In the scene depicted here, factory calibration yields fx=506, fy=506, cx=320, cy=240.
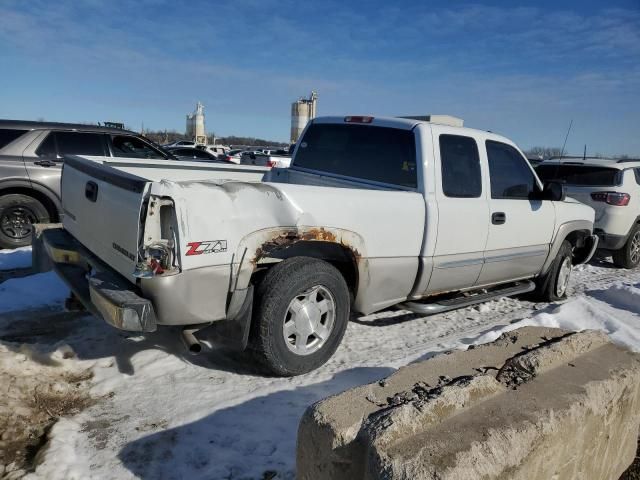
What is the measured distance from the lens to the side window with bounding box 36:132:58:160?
7395mm

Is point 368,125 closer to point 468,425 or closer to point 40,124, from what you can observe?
point 468,425

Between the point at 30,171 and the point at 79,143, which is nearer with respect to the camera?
the point at 30,171


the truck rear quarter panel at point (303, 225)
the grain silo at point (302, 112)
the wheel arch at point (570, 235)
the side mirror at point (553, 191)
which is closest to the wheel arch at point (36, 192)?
the truck rear quarter panel at point (303, 225)

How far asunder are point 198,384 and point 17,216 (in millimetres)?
5348

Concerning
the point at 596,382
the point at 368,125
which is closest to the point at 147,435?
the point at 596,382

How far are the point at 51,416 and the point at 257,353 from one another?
1318mm

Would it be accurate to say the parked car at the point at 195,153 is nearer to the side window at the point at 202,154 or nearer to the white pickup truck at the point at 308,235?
the side window at the point at 202,154

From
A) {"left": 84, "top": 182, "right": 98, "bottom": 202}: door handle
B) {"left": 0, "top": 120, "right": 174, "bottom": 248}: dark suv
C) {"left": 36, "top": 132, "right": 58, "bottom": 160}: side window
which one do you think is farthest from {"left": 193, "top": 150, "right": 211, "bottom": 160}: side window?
{"left": 84, "top": 182, "right": 98, "bottom": 202}: door handle

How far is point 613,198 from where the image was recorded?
8.27 m

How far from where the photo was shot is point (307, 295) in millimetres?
3615

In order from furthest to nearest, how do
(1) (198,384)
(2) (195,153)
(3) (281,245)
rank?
(2) (195,153)
(1) (198,384)
(3) (281,245)

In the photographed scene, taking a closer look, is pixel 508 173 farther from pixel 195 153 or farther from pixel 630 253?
pixel 195 153

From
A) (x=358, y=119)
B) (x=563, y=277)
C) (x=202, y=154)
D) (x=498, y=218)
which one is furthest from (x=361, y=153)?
(x=202, y=154)

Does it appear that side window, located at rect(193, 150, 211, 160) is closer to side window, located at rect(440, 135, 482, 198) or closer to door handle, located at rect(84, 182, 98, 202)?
side window, located at rect(440, 135, 482, 198)
